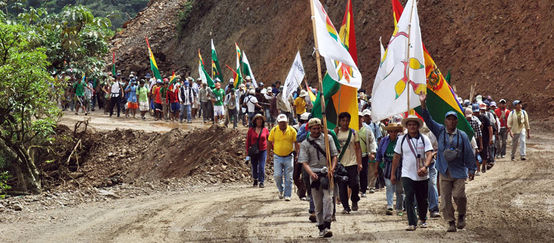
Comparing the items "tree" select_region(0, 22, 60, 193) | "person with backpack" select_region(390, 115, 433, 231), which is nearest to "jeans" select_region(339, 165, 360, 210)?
"person with backpack" select_region(390, 115, 433, 231)

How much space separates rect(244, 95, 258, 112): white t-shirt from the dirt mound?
53.2 inches

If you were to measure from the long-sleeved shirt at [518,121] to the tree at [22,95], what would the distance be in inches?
500

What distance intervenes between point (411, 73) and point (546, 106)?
69.7 ft

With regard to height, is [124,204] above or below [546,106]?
below

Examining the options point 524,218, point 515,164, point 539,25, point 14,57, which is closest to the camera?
→ point 524,218

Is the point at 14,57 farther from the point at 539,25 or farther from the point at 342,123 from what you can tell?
the point at 539,25

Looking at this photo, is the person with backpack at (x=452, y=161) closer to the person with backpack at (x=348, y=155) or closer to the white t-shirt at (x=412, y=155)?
the white t-shirt at (x=412, y=155)

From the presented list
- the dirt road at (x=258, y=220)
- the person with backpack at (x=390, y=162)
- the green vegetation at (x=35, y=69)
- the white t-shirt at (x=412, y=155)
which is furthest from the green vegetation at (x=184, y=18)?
the white t-shirt at (x=412, y=155)

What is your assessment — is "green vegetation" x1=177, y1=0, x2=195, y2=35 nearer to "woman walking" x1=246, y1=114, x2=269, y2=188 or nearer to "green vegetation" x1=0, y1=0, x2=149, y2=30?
"green vegetation" x1=0, y1=0, x2=149, y2=30

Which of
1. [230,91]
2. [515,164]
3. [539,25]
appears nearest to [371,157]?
[515,164]

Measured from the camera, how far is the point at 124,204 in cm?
1652

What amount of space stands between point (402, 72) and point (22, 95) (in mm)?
12107

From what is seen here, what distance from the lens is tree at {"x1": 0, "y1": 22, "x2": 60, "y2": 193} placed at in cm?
2038

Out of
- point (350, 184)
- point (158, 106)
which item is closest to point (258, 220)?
point (350, 184)
